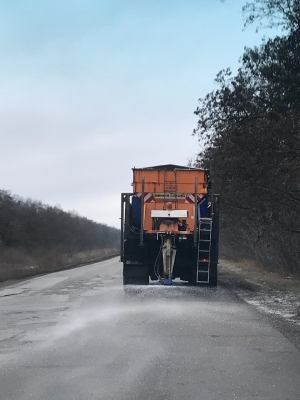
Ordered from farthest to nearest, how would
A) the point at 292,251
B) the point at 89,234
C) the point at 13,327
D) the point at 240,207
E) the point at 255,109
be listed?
the point at 89,234 → the point at 292,251 → the point at 240,207 → the point at 255,109 → the point at 13,327

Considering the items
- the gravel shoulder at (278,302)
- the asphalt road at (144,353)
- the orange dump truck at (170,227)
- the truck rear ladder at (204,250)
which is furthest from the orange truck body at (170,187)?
the asphalt road at (144,353)

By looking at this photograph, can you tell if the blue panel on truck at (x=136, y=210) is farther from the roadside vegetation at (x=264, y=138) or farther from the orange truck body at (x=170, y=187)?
the roadside vegetation at (x=264, y=138)

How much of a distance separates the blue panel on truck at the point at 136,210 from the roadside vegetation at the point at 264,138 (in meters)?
5.09

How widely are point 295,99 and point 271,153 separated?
4.35 meters

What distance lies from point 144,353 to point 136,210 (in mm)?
11357

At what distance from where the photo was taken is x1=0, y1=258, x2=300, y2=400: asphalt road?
647 centimetres

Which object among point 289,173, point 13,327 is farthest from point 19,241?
point 13,327

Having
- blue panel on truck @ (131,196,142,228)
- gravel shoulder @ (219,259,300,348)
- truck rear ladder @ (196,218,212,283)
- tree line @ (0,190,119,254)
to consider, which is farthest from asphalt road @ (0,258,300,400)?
tree line @ (0,190,119,254)

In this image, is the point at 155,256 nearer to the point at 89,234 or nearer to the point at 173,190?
the point at 173,190

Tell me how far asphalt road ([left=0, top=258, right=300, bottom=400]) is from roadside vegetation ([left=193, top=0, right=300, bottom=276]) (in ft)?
24.6

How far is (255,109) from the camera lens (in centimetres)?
2173

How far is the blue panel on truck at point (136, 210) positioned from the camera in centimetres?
1947

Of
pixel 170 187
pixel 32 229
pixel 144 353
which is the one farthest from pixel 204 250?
pixel 32 229

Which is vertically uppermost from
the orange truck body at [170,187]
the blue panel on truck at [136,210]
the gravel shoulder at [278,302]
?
the orange truck body at [170,187]
